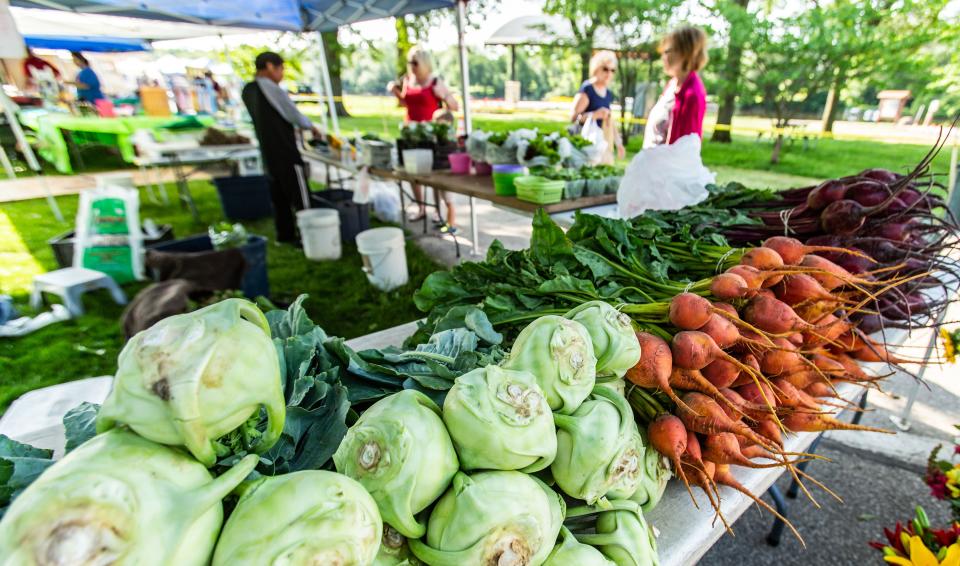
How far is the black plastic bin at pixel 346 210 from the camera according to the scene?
579 centimetres

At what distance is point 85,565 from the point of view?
476 millimetres

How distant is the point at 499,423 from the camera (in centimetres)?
76

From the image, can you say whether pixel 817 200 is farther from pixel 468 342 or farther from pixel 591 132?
pixel 591 132

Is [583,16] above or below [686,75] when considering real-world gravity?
above

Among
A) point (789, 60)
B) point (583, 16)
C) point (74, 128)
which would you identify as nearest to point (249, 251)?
point (74, 128)

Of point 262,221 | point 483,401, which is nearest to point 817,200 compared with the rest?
point 483,401

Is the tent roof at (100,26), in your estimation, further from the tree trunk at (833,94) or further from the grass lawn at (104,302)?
the tree trunk at (833,94)

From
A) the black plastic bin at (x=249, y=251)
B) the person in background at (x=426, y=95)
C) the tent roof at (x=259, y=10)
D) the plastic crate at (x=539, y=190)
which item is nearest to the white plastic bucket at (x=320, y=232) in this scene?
the black plastic bin at (x=249, y=251)

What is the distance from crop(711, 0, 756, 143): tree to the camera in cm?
1008

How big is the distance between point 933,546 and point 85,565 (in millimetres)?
2180

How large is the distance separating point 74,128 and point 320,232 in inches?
280

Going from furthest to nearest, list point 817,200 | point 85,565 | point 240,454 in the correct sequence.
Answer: point 817,200 → point 240,454 → point 85,565

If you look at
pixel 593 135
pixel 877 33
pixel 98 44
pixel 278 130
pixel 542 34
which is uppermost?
pixel 542 34

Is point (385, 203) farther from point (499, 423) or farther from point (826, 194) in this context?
point (499, 423)
